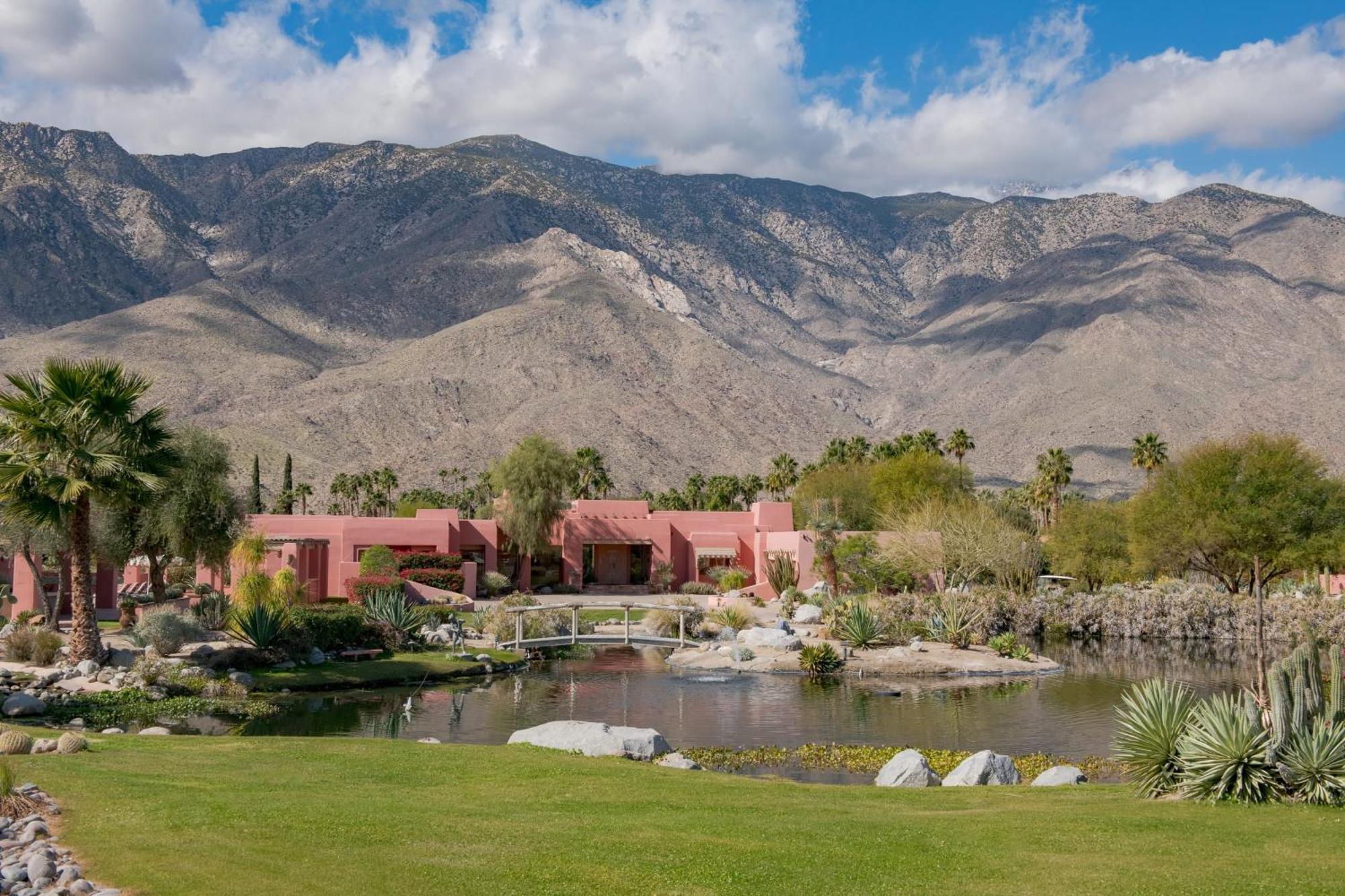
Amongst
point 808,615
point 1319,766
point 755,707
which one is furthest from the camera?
point 808,615

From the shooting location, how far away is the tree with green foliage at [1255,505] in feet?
87.4

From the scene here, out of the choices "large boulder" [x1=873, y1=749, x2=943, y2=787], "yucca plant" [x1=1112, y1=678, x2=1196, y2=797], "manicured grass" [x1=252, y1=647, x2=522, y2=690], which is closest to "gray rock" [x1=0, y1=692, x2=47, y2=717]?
"manicured grass" [x1=252, y1=647, x2=522, y2=690]

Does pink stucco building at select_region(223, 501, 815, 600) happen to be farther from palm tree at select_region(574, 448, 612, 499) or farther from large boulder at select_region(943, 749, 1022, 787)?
large boulder at select_region(943, 749, 1022, 787)

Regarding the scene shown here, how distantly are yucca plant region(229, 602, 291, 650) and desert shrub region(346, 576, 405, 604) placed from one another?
10.6 metres

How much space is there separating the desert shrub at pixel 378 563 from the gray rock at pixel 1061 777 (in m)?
33.1

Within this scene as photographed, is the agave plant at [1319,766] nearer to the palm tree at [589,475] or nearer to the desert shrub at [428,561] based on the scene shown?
the desert shrub at [428,561]

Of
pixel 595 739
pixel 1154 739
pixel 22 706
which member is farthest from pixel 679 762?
pixel 22 706

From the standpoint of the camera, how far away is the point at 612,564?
61.8 m

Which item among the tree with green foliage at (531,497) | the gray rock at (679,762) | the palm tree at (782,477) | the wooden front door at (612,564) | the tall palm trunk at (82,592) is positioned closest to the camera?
the gray rock at (679,762)

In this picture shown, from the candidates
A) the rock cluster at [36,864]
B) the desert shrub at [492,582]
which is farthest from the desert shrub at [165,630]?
the desert shrub at [492,582]

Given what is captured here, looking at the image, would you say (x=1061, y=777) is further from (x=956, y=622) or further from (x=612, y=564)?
(x=612, y=564)

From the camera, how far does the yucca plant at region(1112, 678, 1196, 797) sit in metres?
12.4

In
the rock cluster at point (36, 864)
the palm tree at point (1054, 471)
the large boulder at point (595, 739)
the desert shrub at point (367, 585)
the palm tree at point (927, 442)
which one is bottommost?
the large boulder at point (595, 739)

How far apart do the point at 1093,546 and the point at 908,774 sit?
128ft
